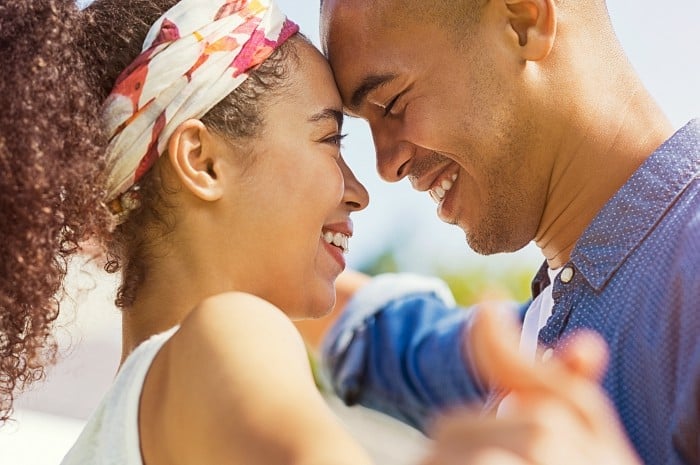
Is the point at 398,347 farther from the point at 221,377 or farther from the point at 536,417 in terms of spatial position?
the point at 536,417

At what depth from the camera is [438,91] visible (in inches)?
102

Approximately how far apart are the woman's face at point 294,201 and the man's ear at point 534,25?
1.71ft

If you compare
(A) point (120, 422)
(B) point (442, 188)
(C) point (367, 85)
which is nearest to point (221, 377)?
(A) point (120, 422)

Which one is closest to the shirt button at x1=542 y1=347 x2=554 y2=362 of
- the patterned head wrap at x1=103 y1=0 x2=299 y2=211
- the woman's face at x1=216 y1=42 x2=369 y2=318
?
the woman's face at x1=216 y1=42 x2=369 y2=318

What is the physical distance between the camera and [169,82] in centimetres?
220

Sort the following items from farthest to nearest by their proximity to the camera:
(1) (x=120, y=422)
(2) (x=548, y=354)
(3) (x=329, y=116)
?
(3) (x=329, y=116)
(2) (x=548, y=354)
(1) (x=120, y=422)

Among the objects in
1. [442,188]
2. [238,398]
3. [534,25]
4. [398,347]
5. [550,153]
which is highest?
[534,25]

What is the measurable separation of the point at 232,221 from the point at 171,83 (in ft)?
1.10

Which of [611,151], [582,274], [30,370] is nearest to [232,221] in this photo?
[30,370]

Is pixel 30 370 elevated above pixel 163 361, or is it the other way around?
pixel 163 361

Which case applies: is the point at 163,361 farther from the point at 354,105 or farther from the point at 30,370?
the point at 354,105

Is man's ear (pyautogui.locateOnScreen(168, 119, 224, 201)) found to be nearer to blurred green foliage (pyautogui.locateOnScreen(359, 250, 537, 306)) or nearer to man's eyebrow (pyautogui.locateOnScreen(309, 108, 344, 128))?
man's eyebrow (pyautogui.locateOnScreen(309, 108, 344, 128))

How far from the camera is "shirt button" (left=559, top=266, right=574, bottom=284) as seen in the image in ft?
7.31

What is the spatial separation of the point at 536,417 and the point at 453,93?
1.62 meters
